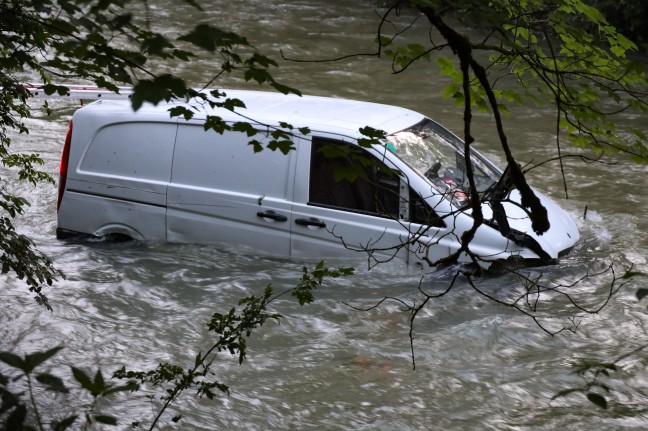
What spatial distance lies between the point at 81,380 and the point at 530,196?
194 centimetres

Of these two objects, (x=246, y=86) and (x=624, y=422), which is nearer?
(x=624, y=422)

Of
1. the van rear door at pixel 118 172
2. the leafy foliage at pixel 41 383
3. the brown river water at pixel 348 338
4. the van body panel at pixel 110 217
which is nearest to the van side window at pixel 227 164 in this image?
the van rear door at pixel 118 172

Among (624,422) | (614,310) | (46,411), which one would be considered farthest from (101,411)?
(614,310)

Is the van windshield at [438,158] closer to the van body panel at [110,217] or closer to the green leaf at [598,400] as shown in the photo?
the van body panel at [110,217]

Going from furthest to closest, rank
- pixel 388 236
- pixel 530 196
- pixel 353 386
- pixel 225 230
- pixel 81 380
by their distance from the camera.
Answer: pixel 225 230 → pixel 388 236 → pixel 353 386 → pixel 530 196 → pixel 81 380

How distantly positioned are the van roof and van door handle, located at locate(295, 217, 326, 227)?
701mm

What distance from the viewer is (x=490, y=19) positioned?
3791mm

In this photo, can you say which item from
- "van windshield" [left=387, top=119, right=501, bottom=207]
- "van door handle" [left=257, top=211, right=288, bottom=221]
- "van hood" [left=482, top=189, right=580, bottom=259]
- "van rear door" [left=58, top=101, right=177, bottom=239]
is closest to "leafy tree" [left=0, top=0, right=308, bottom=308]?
"van rear door" [left=58, top=101, right=177, bottom=239]

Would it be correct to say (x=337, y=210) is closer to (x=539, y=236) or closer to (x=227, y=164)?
(x=227, y=164)

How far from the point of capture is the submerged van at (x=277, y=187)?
677 cm

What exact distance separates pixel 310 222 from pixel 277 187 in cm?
40

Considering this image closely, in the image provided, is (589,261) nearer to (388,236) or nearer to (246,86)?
(388,236)

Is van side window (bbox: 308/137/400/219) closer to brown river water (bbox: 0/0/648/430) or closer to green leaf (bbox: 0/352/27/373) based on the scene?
brown river water (bbox: 0/0/648/430)

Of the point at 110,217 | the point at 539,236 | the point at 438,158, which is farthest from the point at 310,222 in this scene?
the point at 110,217
